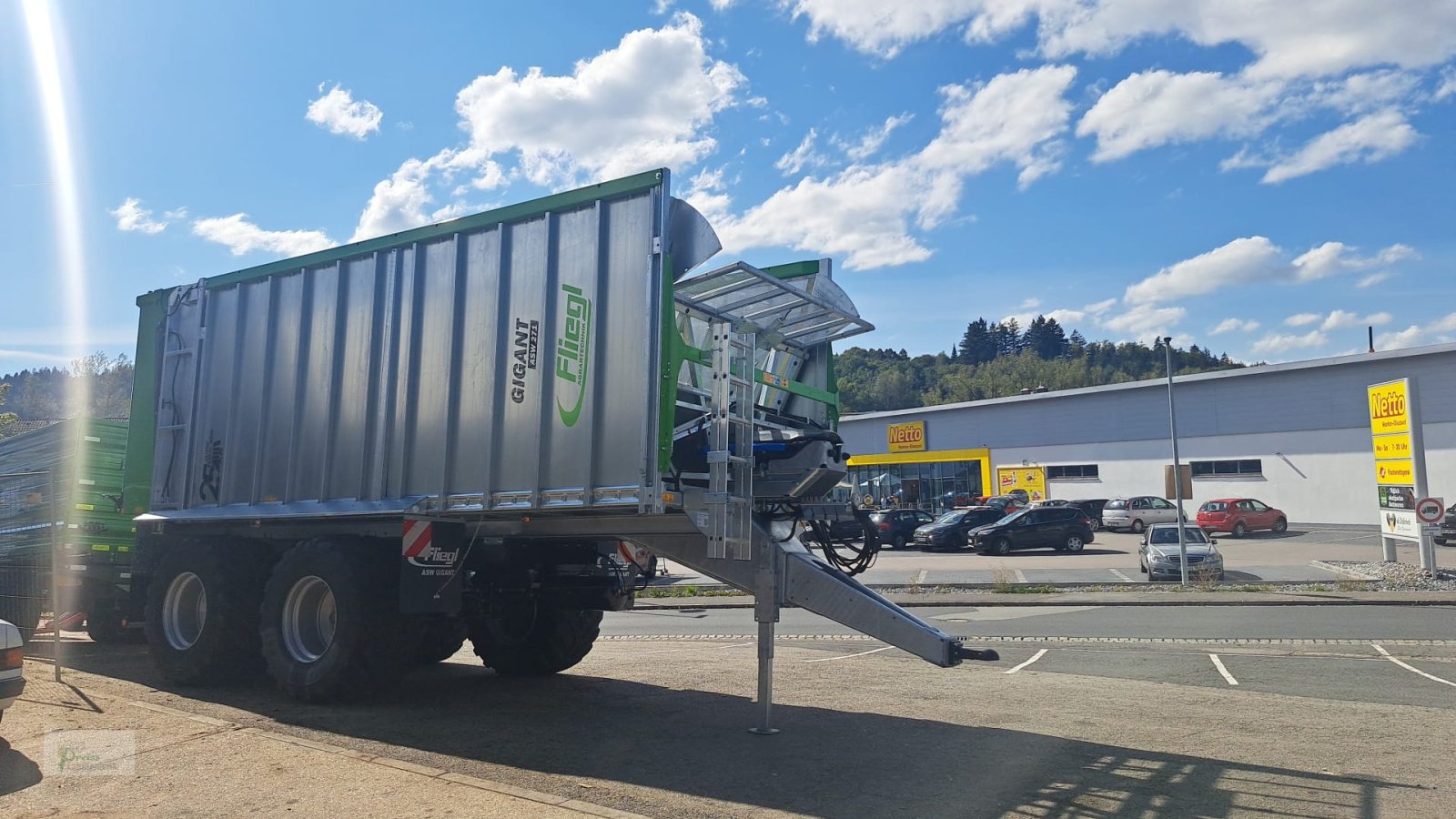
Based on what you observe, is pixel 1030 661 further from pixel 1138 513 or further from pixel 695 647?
pixel 1138 513

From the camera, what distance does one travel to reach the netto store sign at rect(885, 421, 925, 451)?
5769cm

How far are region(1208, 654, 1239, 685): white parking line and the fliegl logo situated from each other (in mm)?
6691

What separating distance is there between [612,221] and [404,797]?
4.01m

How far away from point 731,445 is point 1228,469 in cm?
4338

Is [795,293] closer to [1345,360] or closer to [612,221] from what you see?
[612,221]

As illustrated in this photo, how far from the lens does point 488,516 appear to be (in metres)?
7.91

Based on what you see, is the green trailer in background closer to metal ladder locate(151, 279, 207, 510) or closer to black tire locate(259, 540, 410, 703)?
metal ladder locate(151, 279, 207, 510)

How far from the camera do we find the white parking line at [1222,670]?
9422 mm

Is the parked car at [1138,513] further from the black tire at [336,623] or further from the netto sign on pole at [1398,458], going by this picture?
the black tire at [336,623]

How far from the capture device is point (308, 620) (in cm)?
873

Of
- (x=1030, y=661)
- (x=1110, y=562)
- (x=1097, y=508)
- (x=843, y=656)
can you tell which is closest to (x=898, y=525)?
(x=1110, y=562)

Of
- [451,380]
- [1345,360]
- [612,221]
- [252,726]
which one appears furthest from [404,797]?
[1345,360]

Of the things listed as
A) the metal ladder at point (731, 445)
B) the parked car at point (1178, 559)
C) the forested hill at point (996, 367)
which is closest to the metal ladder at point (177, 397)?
the metal ladder at point (731, 445)

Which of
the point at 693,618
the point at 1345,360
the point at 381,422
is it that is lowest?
the point at 693,618
